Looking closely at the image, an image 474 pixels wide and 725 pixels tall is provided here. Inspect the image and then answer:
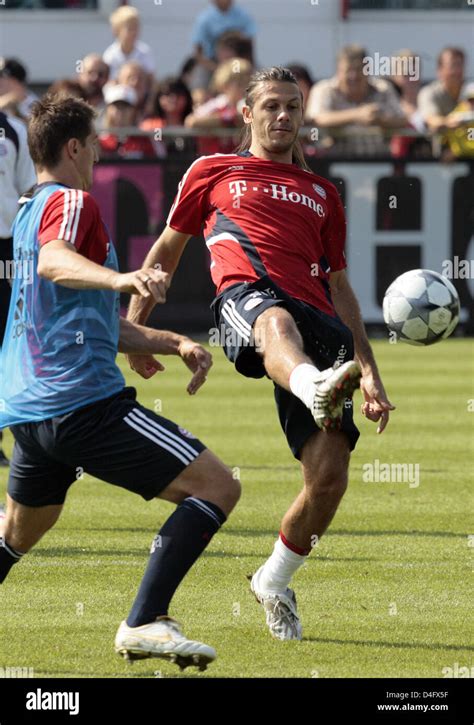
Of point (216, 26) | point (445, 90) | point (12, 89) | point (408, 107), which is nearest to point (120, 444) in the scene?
point (12, 89)

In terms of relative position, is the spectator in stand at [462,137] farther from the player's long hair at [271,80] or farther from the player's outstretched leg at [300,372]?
the player's outstretched leg at [300,372]

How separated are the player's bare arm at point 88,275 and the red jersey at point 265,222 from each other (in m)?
1.38

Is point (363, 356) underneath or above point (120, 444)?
underneath

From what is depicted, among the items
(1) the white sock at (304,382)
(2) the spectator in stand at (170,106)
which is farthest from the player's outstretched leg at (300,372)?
(2) the spectator in stand at (170,106)

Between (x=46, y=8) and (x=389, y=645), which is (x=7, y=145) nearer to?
(x=389, y=645)

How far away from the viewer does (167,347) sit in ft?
18.9

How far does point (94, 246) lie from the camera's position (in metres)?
5.67

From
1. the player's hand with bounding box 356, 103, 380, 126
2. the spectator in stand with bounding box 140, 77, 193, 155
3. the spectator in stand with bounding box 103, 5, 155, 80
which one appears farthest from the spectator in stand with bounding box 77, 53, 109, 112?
the player's hand with bounding box 356, 103, 380, 126

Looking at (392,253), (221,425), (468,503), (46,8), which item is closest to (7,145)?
(221,425)

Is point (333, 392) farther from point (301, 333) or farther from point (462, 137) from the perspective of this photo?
point (462, 137)

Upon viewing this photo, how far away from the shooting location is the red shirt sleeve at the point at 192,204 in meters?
7.02

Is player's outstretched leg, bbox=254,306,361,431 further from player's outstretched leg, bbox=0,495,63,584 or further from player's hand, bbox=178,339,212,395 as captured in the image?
player's outstretched leg, bbox=0,495,63,584

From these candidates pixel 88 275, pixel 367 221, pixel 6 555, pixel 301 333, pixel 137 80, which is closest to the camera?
pixel 88 275

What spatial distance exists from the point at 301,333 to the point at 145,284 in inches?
63.9
